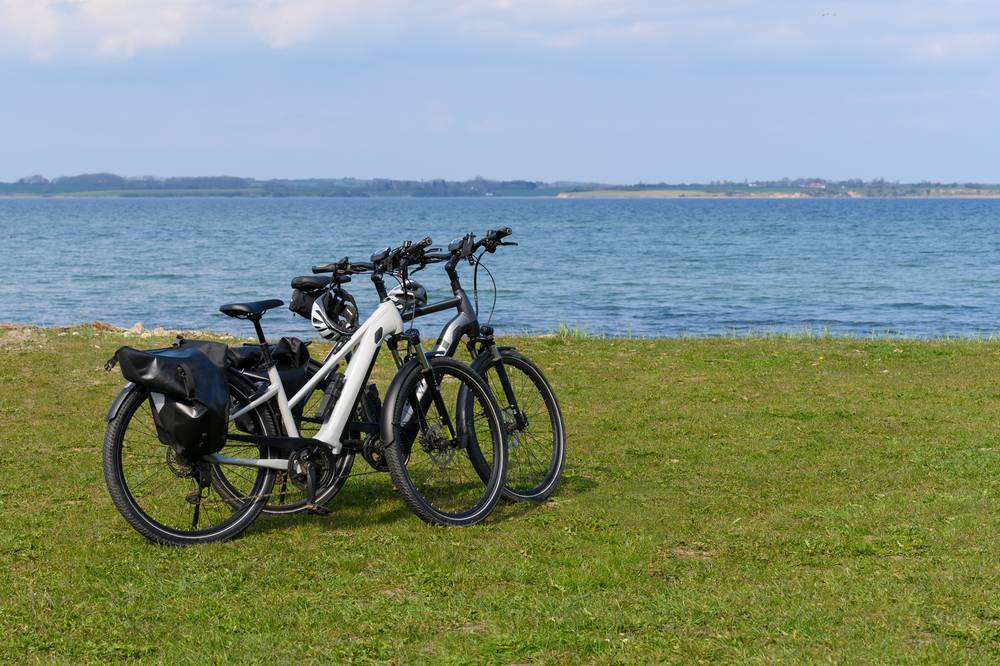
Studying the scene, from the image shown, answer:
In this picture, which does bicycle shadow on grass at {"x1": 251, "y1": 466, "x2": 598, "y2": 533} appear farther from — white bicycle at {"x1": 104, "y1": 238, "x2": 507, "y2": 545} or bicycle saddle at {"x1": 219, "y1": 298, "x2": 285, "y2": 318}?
bicycle saddle at {"x1": 219, "y1": 298, "x2": 285, "y2": 318}

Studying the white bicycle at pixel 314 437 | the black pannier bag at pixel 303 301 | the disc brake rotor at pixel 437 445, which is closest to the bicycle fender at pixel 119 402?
the white bicycle at pixel 314 437

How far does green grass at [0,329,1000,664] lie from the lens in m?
4.97

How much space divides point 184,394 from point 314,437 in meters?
0.98

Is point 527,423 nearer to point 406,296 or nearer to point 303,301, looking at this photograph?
point 406,296

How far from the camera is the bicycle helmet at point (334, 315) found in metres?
6.92

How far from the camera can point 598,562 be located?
6066mm

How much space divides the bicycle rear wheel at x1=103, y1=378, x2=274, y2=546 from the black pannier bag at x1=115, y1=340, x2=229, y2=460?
188 millimetres

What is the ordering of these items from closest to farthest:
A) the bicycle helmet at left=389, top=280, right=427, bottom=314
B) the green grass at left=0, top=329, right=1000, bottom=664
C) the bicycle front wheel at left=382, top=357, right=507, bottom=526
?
the green grass at left=0, top=329, right=1000, bottom=664, the bicycle front wheel at left=382, top=357, right=507, bottom=526, the bicycle helmet at left=389, top=280, right=427, bottom=314

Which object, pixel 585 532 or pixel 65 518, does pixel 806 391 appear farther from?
pixel 65 518

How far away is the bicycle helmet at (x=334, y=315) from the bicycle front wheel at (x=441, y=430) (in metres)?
0.45

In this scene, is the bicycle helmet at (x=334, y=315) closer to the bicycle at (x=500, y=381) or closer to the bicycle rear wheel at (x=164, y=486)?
the bicycle at (x=500, y=381)

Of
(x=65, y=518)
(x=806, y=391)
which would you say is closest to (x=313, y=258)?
(x=806, y=391)

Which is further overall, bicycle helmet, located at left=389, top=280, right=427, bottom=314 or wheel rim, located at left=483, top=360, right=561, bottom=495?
wheel rim, located at left=483, top=360, right=561, bottom=495

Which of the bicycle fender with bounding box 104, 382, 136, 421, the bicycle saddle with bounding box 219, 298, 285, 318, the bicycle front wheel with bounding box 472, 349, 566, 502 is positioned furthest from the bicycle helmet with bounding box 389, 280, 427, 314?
the bicycle fender with bounding box 104, 382, 136, 421
